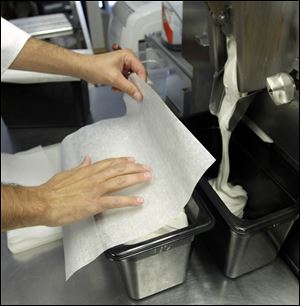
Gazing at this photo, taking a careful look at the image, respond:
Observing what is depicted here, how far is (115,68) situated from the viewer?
639 millimetres

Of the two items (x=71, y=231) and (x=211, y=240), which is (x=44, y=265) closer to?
(x=71, y=231)

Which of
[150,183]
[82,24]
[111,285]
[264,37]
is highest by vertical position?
[264,37]

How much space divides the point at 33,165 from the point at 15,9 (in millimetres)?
1391

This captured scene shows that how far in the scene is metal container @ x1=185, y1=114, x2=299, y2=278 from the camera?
19.5 inches

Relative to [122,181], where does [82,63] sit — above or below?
above

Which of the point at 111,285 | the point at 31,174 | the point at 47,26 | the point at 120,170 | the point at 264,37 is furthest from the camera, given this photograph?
the point at 47,26

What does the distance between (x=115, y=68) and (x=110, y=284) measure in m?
0.45

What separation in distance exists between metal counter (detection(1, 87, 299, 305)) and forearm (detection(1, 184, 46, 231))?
0.72ft

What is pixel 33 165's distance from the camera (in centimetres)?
77

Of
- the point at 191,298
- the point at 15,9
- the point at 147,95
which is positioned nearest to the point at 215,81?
the point at 147,95

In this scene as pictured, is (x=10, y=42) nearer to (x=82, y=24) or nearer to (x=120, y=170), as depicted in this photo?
(x=120, y=170)

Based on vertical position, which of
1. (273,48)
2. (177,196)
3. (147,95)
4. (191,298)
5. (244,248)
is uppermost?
(273,48)

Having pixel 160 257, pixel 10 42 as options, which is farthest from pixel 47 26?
pixel 160 257

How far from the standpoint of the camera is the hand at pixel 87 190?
0.47 metres
